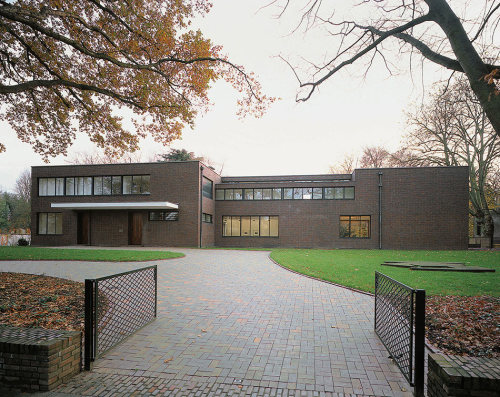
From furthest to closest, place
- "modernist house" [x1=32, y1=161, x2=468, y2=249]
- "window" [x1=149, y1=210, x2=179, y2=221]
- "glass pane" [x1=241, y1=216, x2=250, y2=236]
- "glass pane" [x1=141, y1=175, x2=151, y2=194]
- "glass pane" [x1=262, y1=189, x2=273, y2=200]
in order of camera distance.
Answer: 1. "glass pane" [x1=241, y1=216, x2=250, y2=236]
2. "glass pane" [x1=262, y1=189, x2=273, y2=200]
3. "glass pane" [x1=141, y1=175, x2=151, y2=194]
4. "window" [x1=149, y1=210, x2=179, y2=221]
5. "modernist house" [x1=32, y1=161, x2=468, y2=249]

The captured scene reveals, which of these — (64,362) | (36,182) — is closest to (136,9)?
(64,362)

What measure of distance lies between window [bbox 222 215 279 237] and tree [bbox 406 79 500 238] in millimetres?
14174

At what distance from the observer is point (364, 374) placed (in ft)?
10.6

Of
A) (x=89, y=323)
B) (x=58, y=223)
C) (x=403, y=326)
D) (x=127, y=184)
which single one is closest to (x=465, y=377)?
(x=403, y=326)

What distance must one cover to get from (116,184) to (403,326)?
24.7m

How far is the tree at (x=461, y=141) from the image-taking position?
886 inches

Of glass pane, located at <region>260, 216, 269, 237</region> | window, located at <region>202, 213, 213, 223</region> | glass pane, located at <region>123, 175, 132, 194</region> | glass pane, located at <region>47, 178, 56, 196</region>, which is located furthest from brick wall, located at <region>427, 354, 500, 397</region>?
glass pane, located at <region>47, 178, 56, 196</region>

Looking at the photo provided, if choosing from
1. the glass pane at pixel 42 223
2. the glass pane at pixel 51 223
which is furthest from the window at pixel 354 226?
the glass pane at pixel 42 223

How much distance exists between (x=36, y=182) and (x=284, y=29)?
1073 inches

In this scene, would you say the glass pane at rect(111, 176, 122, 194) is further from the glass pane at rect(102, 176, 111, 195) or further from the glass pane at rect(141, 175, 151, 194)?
the glass pane at rect(141, 175, 151, 194)

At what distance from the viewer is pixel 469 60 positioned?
4.69 meters

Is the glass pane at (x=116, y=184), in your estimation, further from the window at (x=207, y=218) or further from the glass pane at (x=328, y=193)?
the glass pane at (x=328, y=193)

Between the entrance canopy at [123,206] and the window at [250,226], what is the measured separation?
5604mm

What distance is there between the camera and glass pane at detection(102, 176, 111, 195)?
24.3 metres
